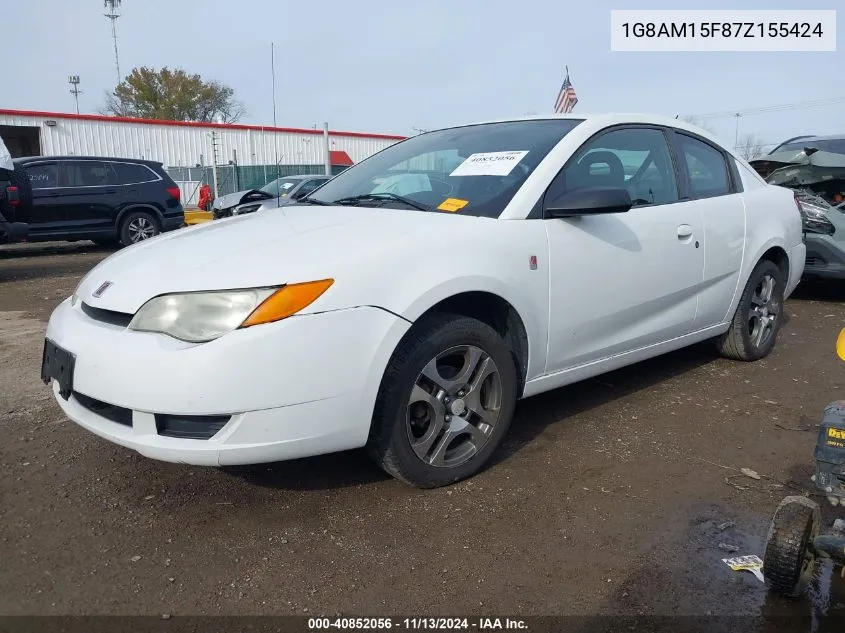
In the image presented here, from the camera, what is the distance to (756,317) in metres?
4.55

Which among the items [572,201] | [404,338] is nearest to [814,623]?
[404,338]

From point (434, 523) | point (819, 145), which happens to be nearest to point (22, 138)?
point (819, 145)

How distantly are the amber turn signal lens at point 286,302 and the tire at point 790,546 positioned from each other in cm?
162

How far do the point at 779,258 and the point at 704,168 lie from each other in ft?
3.43

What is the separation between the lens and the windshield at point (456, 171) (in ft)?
10.1

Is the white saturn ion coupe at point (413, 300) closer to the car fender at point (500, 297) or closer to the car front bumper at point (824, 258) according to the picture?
the car fender at point (500, 297)

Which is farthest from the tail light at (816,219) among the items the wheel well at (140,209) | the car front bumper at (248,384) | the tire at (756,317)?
the wheel well at (140,209)

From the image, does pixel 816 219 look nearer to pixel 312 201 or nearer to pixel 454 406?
pixel 312 201

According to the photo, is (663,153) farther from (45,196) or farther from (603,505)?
(45,196)

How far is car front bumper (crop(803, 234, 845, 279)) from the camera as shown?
21.3 feet

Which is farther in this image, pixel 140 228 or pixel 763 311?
pixel 140 228

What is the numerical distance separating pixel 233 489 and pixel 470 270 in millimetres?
1348

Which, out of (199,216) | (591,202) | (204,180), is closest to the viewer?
(591,202)

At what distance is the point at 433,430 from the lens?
2721mm
